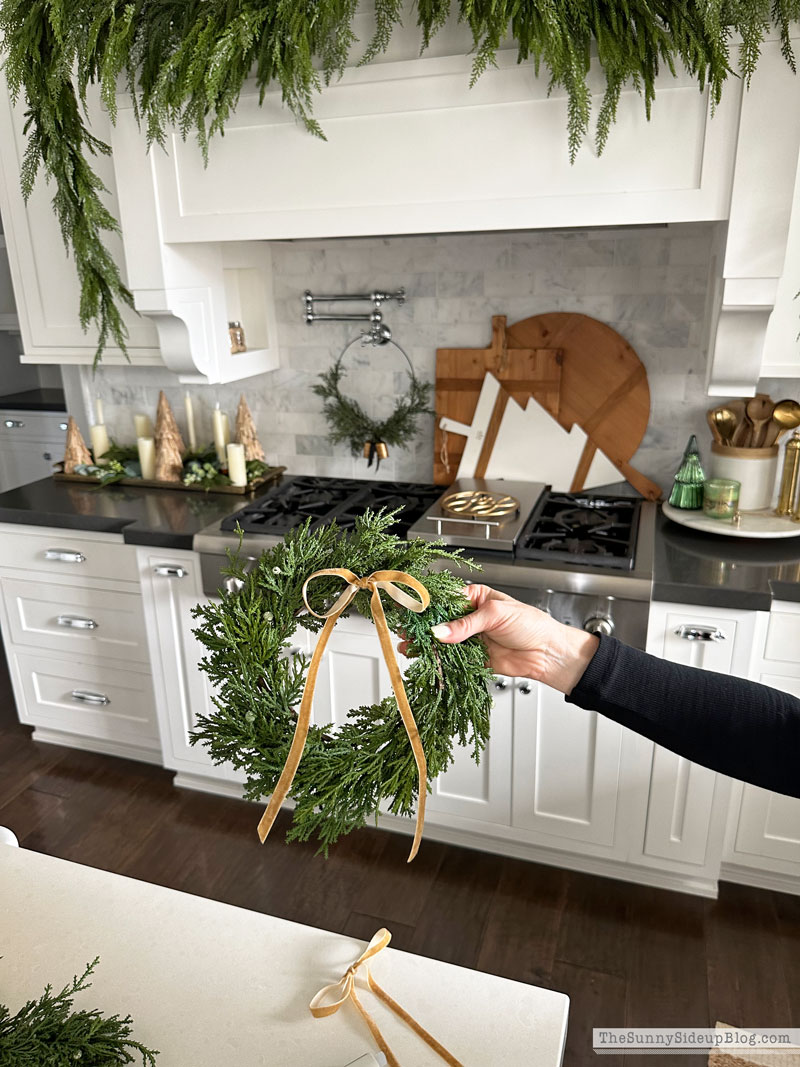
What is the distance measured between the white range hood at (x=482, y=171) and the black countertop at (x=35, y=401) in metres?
2.62

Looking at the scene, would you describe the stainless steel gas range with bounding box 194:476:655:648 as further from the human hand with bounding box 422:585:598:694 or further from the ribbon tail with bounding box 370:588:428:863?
the ribbon tail with bounding box 370:588:428:863

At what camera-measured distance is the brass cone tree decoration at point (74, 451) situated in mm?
2939

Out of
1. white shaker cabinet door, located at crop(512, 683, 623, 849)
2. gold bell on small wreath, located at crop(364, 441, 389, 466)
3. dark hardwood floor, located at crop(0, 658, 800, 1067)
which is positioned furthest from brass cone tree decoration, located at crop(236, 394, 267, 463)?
white shaker cabinet door, located at crop(512, 683, 623, 849)

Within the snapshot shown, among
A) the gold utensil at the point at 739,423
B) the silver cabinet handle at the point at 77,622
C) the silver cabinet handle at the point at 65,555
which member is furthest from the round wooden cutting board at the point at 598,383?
the silver cabinet handle at the point at 77,622

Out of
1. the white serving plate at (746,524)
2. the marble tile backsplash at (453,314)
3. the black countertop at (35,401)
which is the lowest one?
the black countertop at (35,401)

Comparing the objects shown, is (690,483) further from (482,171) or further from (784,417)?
(482,171)

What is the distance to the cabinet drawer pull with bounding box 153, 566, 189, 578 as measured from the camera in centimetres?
239

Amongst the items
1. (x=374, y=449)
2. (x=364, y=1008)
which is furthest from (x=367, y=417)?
(x=364, y=1008)

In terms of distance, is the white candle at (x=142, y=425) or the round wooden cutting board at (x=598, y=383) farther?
the white candle at (x=142, y=425)

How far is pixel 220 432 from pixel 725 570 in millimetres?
1779

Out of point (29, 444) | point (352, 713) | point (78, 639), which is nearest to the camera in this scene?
point (352, 713)

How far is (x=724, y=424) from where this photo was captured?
2.34 metres

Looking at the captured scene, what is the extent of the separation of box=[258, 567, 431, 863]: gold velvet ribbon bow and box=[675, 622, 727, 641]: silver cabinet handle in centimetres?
129

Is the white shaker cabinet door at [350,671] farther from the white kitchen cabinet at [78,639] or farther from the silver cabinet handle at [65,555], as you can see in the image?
the silver cabinet handle at [65,555]
